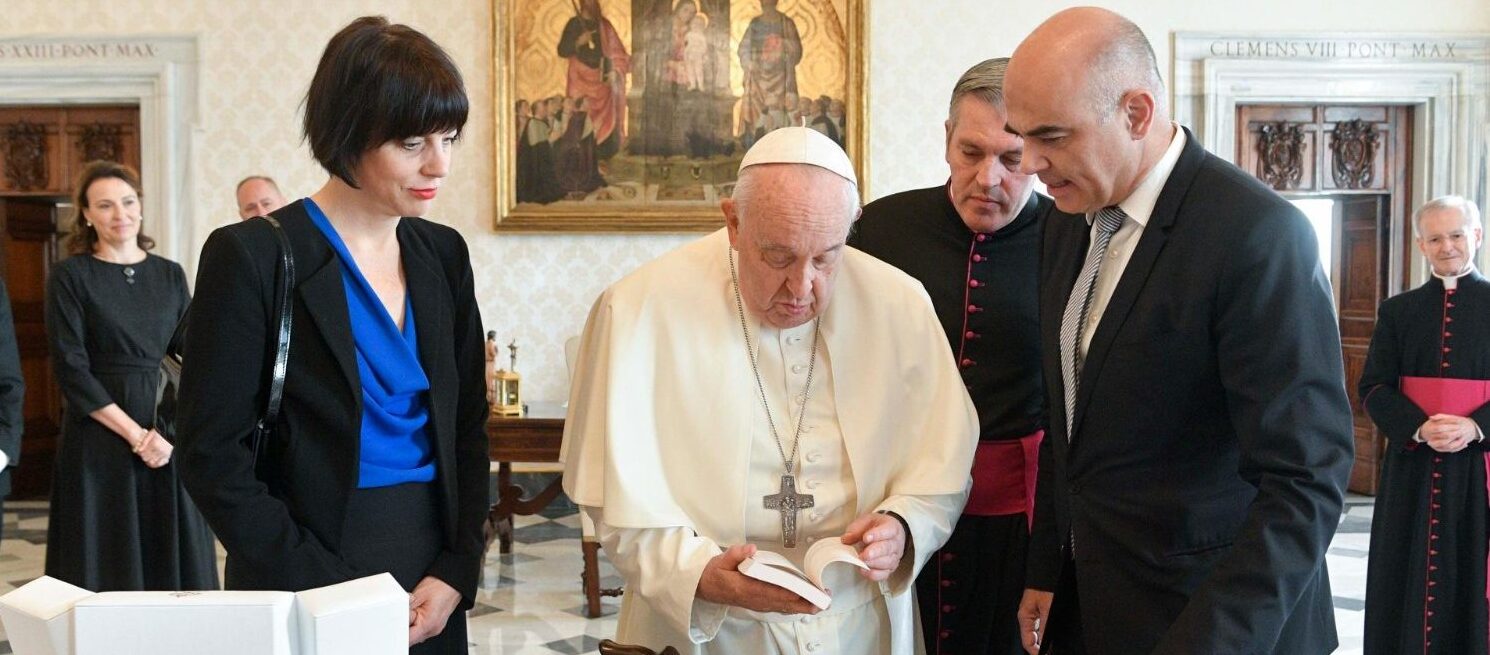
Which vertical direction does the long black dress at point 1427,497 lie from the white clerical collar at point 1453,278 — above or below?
below

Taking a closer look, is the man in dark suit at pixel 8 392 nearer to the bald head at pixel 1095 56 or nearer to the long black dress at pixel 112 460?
the long black dress at pixel 112 460

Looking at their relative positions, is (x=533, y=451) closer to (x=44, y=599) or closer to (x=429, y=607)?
(x=429, y=607)

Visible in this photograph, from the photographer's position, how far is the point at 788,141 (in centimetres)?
227

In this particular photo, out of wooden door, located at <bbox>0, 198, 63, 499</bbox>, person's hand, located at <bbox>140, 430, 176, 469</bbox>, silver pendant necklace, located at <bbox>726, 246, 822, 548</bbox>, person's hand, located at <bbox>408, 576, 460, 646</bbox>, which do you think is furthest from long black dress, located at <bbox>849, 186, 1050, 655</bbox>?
wooden door, located at <bbox>0, 198, 63, 499</bbox>

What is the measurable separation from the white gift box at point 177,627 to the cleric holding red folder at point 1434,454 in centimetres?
482

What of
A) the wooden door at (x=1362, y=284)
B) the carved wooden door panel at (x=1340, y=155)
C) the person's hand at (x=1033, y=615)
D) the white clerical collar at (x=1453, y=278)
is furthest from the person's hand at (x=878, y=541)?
the wooden door at (x=1362, y=284)

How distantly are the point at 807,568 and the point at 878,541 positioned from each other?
13 centimetres

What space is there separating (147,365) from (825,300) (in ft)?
12.6

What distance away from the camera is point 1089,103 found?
192cm

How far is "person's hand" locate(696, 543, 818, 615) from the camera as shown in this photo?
2049 millimetres

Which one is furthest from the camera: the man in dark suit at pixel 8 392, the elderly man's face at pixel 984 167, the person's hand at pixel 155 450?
the person's hand at pixel 155 450

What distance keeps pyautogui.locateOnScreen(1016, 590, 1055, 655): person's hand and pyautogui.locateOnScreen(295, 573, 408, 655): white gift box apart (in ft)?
5.76

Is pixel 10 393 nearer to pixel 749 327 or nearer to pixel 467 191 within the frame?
pixel 749 327

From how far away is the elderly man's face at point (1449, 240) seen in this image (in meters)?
5.03
